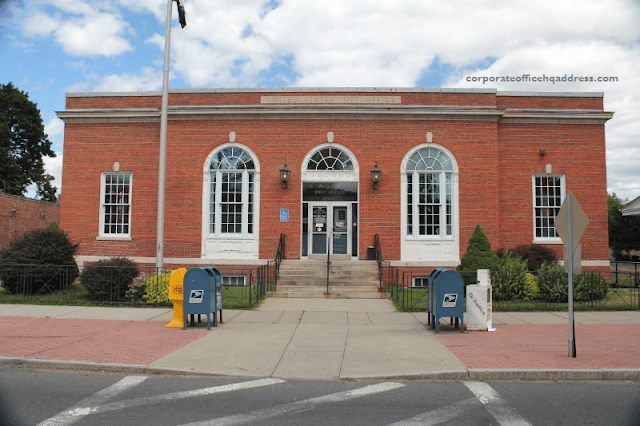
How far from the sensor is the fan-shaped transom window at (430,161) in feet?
59.8

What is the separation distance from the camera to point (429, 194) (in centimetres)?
1817

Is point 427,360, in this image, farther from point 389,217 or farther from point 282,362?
point 389,217

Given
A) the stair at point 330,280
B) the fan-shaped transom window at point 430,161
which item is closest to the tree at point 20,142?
the stair at point 330,280

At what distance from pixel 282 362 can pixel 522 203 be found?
46.9ft

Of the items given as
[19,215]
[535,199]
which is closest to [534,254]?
[535,199]

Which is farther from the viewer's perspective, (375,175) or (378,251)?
(375,175)

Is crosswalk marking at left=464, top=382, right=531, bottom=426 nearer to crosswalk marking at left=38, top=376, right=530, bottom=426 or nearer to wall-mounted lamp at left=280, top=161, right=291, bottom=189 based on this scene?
crosswalk marking at left=38, top=376, right=530, bottom=426

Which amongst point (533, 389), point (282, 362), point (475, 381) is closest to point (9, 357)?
point (282, 362)

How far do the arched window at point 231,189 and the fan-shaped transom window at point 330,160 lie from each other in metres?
2.42

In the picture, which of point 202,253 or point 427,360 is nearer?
point 427,360

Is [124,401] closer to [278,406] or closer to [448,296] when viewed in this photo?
[278,406]

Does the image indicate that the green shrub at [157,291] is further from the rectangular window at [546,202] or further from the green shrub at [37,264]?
the rectangular window at [546,202]

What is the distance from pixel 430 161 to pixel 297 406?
1430 cm

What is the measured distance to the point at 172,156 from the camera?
18.5 metres
